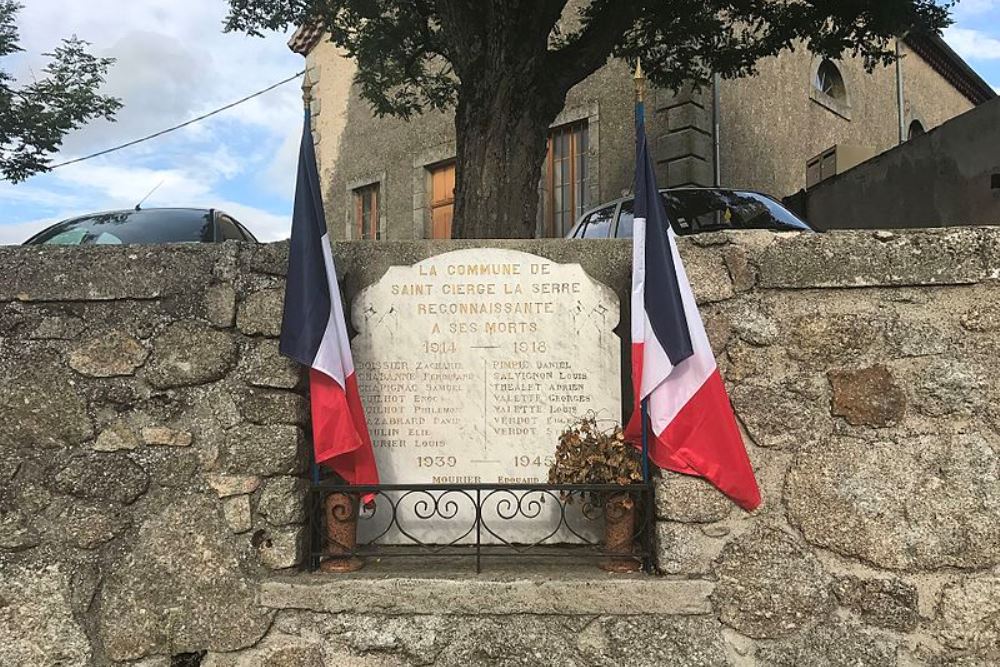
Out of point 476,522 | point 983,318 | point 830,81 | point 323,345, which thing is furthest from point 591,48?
point 830,81

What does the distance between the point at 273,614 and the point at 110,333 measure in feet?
4.22

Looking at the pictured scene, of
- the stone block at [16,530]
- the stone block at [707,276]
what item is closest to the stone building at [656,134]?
the stone block at [707,276]

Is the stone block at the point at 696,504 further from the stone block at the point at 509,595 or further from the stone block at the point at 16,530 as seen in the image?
the stone block at the point at 16,530

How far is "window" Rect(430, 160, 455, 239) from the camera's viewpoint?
39.6 feet

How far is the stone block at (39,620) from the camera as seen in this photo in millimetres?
2969

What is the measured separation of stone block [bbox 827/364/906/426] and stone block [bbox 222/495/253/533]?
228cm

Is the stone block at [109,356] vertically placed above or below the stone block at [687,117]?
below

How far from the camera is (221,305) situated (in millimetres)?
3096

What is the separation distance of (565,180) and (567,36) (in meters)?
2.99

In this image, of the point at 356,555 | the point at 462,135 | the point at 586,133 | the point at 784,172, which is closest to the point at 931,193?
the point at 784,172

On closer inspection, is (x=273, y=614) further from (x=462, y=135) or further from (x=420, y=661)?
(x=462, y=135)

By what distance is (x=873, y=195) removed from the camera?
9.84 metres

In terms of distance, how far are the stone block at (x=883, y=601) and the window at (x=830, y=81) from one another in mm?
11359

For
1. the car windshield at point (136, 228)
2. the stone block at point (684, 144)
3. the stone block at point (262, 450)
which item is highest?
the stone block at point (684, 144)
